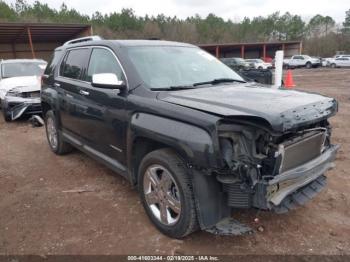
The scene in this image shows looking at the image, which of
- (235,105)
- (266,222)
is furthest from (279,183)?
(266,222)

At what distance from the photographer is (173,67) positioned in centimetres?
375

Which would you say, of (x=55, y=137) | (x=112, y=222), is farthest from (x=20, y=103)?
(x=112, y=222)

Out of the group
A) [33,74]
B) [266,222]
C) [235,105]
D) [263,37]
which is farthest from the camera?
Result: [263,37]

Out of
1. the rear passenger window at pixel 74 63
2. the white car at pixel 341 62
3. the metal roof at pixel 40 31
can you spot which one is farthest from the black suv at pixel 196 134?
the white car at pixel 341 62

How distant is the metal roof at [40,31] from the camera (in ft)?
73.7

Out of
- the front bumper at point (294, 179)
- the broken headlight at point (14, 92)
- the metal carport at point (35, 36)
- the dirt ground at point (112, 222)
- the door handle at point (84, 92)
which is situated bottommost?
the dirt ground at point (112, 222)

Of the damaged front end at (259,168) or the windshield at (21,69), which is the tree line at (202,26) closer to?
the windshield at (21,69)

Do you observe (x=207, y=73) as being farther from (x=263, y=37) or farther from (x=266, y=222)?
(x=263, y=37)

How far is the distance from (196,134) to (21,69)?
29.6ft

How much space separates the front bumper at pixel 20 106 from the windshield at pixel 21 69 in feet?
4.52

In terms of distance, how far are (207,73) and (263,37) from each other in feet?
274

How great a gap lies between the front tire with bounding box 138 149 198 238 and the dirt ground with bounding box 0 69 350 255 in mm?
175

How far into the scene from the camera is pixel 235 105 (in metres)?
2.71

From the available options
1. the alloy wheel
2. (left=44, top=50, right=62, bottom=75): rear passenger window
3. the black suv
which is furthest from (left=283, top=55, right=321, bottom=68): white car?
the alloy wheel
